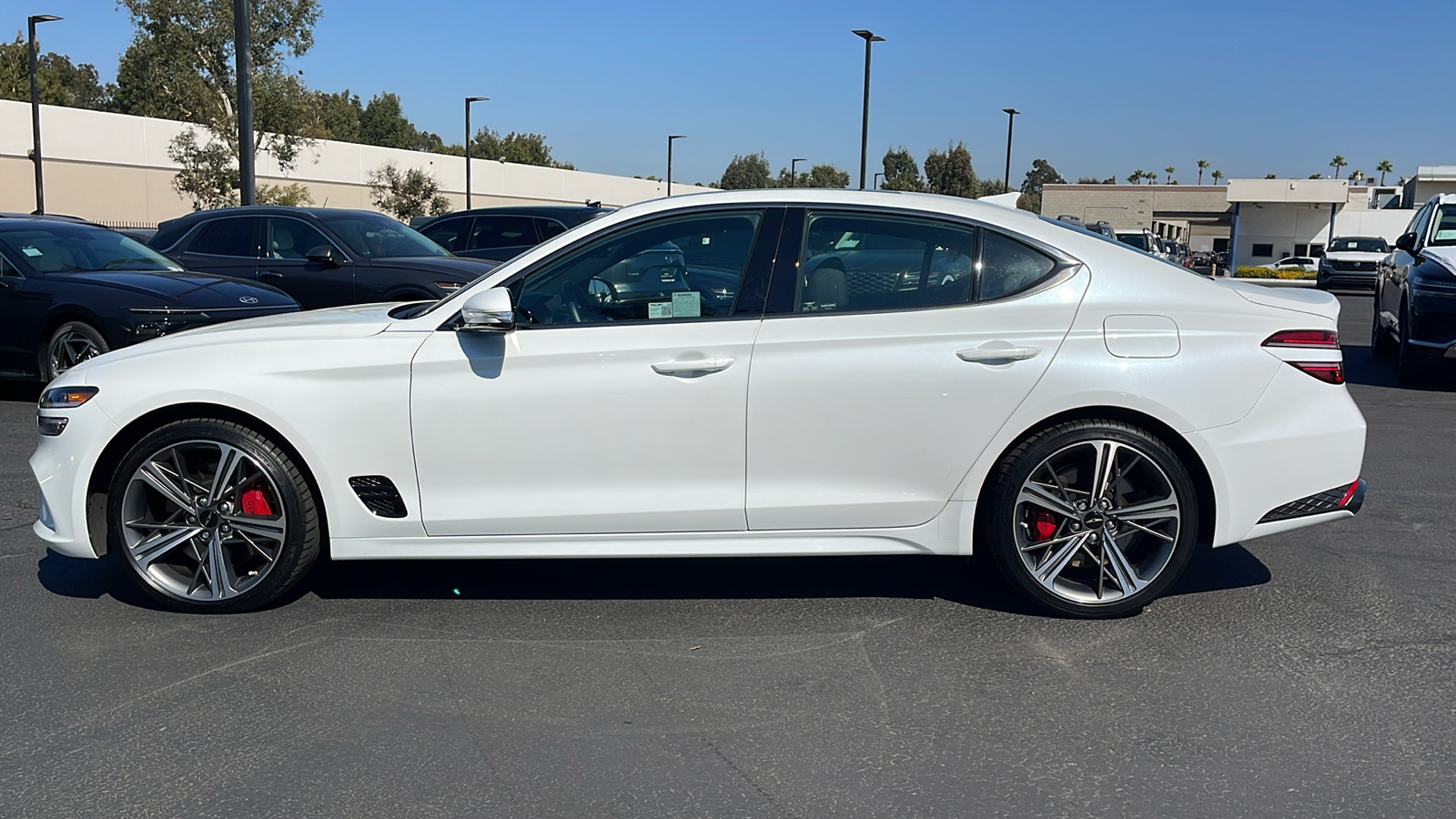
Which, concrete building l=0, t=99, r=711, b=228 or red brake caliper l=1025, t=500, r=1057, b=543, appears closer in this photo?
red brake caliper l=1025, t=500, r=1057, b=543

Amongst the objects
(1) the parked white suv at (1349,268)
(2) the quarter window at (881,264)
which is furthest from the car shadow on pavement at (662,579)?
(1) the parked white suv at (1349,268)

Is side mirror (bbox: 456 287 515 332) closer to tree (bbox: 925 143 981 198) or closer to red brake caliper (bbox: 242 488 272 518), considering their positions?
red brake caliper (bbox: 242 488 272 518)

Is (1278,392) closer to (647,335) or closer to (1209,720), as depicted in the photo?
(1209,720)

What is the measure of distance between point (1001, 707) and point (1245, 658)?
102 centimetres

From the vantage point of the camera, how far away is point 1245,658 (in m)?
4.12

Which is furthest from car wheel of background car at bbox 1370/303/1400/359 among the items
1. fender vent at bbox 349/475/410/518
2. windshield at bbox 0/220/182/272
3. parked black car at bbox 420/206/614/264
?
windshield at bbox 0/220/182/272

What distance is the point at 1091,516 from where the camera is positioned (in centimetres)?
442

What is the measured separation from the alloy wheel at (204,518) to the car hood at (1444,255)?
9.47 metres

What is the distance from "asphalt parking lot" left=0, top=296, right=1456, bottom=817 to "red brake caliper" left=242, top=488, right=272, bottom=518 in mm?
403

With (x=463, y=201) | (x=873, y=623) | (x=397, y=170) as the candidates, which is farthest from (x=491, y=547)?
(x=463, y=201)

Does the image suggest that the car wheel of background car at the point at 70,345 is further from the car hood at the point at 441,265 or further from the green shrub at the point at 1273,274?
the green shrub at the point at 1273,274

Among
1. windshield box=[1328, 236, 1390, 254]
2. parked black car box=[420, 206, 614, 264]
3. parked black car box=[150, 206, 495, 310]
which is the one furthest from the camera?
windshield box=[1328, 236, 1390, 254]

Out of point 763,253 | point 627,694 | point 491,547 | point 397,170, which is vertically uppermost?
point 397,170

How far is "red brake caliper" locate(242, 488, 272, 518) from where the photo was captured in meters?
4.52
